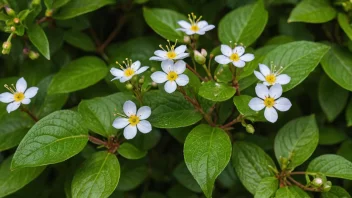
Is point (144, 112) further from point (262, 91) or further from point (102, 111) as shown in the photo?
point (262, 91)

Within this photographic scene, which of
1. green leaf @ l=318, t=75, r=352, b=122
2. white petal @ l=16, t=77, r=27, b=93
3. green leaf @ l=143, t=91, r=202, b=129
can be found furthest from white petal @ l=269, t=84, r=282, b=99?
white petal @ l=16, t=77, r=27, b=93

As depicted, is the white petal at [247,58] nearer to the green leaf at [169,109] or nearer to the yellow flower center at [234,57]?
the yellow flower center at [234,57]

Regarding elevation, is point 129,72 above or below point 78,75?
above

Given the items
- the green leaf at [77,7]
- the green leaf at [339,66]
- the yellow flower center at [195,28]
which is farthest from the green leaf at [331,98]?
the green leaf at [77,7]

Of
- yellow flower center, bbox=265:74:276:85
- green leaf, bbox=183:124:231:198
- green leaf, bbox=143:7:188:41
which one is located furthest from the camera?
green leaf, bbox=143:7:188:41

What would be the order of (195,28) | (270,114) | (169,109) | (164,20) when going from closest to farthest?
(270,114) → (169,109) → (195,28) → (164,20)

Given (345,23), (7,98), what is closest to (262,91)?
(345,23)

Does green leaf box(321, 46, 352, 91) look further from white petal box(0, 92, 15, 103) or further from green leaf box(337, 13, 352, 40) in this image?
white petal box(0, 92, 15, 103)
